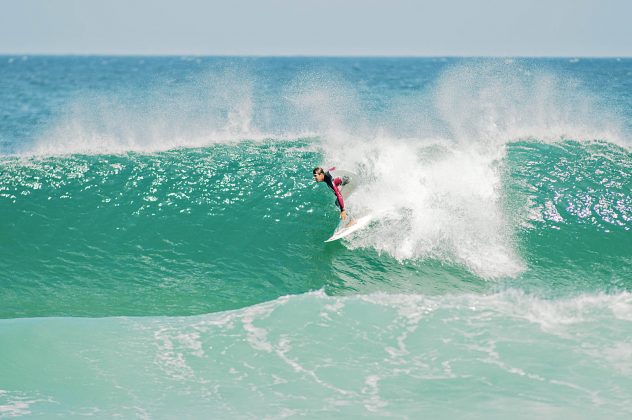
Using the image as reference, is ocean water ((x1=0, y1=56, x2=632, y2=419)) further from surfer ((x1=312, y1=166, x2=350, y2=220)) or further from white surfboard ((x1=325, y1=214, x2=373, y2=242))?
surfer ((x1=312, y1=166, x2=350, y2=220))

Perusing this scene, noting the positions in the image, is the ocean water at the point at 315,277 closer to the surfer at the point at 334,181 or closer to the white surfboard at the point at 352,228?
the white surfboard at the point at 352,228

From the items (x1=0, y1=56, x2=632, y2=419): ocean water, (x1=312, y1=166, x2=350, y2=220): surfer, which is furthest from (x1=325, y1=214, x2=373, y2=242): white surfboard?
(x1=312, y1=166, x2=350, y2=220): surfer

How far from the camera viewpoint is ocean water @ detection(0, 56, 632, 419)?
7828 mm

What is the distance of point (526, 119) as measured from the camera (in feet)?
68.4

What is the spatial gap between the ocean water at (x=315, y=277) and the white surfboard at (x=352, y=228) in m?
0.15

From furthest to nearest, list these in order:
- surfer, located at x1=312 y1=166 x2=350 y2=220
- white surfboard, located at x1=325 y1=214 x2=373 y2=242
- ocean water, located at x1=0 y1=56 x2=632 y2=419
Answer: white surfboard, located at x1=325 y1=214 x2=373 y2=242 → surfer, located at x1=312 y1=166 x2=350 y2=220 → ocean water, located at x1=0 y1=56 x2=632 y2=419

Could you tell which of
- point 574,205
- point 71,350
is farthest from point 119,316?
point 574,205

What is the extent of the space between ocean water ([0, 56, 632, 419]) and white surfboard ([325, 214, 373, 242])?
5.8 inches

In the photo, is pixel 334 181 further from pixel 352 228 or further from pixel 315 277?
pixel 315 277

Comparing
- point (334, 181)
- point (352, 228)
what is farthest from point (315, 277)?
point (334, 181)

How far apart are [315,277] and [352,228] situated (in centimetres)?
145

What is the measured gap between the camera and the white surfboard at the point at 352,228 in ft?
40.0

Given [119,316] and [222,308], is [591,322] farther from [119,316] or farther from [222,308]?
Result: [119,316]

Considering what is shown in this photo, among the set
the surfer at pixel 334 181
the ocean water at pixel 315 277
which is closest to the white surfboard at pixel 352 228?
the ocean water at pixel 315 277
